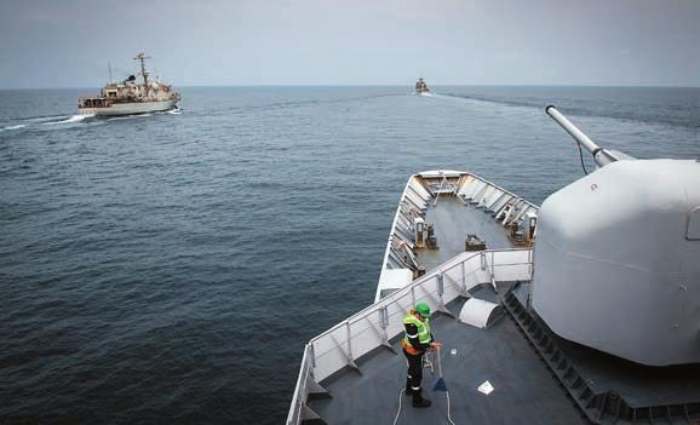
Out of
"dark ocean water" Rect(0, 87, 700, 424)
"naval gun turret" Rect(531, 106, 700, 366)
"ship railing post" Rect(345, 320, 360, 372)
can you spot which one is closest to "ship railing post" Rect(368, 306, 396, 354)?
"ship railing post" Rect(345, 320, 360, 372)

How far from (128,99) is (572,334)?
13517 cm

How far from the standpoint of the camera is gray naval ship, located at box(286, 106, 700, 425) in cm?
771

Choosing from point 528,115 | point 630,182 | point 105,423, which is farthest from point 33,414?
point 528,115

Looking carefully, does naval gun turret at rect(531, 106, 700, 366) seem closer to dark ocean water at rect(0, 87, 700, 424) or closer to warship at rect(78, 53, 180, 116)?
dark ocean water at rect(0, 87, 700, 424)

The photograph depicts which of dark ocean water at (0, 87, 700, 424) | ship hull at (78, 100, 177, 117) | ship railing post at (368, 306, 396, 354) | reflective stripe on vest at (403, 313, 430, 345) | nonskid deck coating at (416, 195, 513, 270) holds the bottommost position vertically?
dark ocean water at (0, 87, 700, 424)

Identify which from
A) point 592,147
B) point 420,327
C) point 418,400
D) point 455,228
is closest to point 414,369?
point 418,400

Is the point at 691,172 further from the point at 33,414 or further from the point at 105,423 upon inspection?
the point at 33,414

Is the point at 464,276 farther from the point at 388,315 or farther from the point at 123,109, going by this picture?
the point at 123,109

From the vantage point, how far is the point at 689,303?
7773 millimetres

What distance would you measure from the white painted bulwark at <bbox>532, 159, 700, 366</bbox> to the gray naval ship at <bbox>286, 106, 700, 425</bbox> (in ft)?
0.06

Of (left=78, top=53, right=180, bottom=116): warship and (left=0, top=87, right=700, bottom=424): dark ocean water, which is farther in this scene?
(left=78, top=53, right=180, bottom=116): warship

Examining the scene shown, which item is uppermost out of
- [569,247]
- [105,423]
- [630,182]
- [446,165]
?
[630,182]

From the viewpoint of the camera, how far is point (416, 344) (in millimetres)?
8742

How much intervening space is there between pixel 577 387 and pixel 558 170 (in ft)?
182
